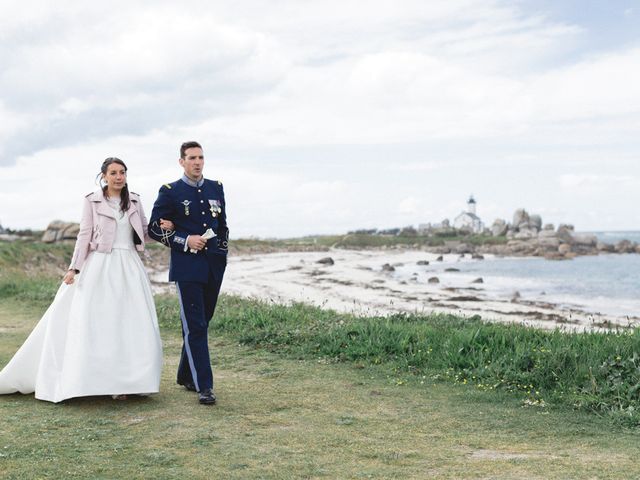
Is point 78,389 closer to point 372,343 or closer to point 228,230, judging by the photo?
point 228,230

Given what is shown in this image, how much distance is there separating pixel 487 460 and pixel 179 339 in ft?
22.8

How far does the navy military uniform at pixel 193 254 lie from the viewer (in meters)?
6.69

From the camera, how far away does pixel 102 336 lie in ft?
21.8

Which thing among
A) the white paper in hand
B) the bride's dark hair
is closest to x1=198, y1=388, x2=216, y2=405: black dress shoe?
the white paper in hand

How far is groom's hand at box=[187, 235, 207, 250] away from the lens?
656 cm

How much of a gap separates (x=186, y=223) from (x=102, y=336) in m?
1.32

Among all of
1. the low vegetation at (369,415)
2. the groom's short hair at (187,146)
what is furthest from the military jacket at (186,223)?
the low vegetation at (369,415)

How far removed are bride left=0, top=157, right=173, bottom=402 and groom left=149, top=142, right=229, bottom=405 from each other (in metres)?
0.17

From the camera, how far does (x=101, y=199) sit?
6.86 m

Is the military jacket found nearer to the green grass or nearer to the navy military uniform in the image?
the navy military uniform

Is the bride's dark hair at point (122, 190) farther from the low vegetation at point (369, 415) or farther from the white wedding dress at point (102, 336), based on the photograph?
the low vegetation at point (369, 415)

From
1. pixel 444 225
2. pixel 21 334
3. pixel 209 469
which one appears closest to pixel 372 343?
pixel 209 469

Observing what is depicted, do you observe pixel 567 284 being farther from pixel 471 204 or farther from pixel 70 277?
pixel 471 204

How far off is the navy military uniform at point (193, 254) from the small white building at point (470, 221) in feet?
383
